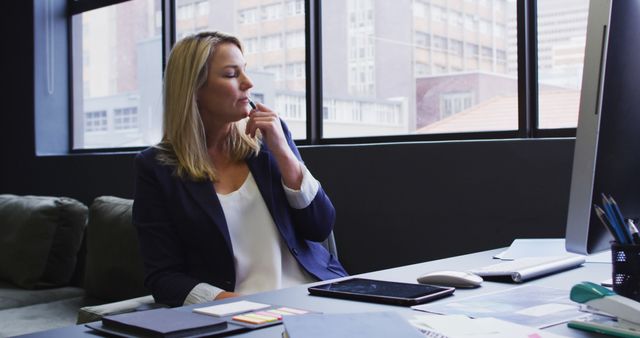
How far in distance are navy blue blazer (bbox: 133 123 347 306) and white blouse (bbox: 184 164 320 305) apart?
3 cm

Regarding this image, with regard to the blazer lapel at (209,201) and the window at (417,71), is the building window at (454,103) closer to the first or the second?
the window at (417,71)

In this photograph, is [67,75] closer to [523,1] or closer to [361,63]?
[361,63]

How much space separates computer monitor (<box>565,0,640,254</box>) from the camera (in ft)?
2.90

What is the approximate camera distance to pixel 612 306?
853mm

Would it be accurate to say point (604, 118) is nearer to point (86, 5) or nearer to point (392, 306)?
point (392, 306)

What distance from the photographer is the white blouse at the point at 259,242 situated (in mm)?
1749

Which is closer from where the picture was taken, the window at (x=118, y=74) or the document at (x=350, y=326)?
the document at (x=350, y=326)

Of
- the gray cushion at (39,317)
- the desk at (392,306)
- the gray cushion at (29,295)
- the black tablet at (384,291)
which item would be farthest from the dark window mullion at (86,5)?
the black tablet at (384,291)

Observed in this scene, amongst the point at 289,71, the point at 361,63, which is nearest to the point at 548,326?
the point at 361,63

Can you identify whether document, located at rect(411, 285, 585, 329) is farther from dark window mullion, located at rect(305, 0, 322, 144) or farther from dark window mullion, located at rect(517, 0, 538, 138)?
dark window mullion, located at rect(305, 0, 322, 144)

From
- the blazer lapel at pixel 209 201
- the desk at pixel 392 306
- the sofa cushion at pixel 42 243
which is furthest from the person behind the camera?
the sofa cushion at pixel 42 243

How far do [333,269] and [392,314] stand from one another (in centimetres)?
99

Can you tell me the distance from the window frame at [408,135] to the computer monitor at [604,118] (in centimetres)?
123

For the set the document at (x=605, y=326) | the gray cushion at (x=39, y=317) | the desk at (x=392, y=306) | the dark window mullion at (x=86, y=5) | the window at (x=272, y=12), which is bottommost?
the gray cushion at (x=39, y=317)
